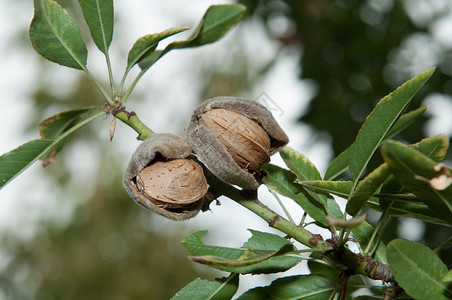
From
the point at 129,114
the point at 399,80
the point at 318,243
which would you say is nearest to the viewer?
the point at 318,243

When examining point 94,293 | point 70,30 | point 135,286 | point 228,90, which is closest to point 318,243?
point 70,30

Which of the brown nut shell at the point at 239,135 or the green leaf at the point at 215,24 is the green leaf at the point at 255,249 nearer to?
the brown nut shell at the point at 239,135

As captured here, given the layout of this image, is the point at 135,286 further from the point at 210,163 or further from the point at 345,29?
the point at 210,163

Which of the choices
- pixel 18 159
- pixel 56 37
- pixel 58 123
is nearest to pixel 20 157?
pixel 18 159

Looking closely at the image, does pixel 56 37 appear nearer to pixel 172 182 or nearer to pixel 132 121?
pixel 132 121

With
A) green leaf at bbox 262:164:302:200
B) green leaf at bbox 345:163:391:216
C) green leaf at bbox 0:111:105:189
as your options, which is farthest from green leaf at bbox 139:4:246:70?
green leaf at bbox 345:163:391:216

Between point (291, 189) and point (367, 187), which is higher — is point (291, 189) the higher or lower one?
the lower one

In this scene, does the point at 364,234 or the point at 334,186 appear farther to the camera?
the point at 364,234
